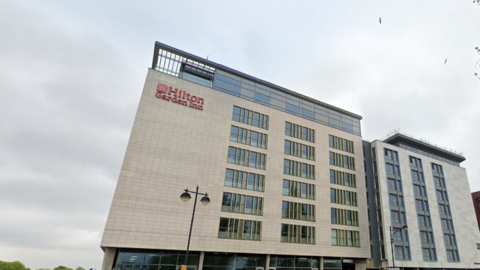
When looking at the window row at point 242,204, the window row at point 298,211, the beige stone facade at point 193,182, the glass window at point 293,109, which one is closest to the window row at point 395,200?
the beige stone facade at point 193,182

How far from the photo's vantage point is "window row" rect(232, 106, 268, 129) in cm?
4167

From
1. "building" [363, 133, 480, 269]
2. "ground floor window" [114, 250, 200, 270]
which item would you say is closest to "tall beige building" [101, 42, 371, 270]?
"ground floor window" [114, 250, 200, 270]

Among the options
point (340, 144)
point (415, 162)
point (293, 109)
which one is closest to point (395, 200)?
point (415, 162)

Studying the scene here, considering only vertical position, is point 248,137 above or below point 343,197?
above

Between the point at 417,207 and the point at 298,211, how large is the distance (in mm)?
26143

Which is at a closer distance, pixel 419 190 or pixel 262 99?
pixel 262 99

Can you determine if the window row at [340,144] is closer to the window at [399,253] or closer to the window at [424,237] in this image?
the window at [399,253]

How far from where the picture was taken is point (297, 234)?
4009 centimetres

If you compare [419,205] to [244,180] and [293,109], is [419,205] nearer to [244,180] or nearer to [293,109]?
[293,109]

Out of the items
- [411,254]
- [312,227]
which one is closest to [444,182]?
[411,254]

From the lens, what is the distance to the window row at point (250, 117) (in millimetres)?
41675

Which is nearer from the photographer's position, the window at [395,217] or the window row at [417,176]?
the window at [395,217]

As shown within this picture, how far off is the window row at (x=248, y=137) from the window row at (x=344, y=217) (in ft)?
52.7

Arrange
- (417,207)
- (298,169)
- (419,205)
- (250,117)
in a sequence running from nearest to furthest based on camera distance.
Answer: (250,117) < (298,169) < (417,207) < (419,205)
